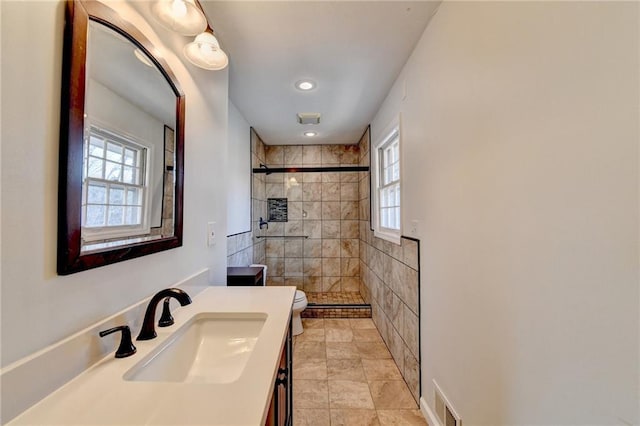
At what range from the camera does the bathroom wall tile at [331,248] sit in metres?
3.97

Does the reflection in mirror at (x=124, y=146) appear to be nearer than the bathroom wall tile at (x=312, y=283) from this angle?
Yes

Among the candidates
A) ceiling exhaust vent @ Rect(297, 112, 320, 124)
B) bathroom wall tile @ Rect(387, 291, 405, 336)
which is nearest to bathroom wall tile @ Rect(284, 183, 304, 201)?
ceiling exhaust vent @ Rect(297, 112, 320, 124)

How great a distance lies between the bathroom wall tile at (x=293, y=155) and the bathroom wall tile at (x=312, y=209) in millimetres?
635

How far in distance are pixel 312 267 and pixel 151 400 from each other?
3.42m

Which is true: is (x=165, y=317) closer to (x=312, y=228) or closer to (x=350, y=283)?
(x=312, y=228)

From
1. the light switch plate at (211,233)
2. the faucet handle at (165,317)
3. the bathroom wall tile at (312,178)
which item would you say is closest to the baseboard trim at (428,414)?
the faucet handle at (165,317)

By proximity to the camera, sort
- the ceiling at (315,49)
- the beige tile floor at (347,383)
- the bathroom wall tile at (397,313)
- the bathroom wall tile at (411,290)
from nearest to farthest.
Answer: the ceiling at (315,49) < the beige tile floor at (347,383) < the bathroom wall tile at (411,290) < the bathroom wall tile at (397,313)

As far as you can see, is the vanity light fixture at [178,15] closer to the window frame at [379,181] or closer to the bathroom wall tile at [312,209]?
the window frame at [379,181]

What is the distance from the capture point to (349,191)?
13.0 feet

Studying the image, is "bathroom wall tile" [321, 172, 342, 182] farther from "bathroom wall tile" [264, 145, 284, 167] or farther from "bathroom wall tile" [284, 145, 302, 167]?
"bathroom wall tile" [264, 145, 284, 167]

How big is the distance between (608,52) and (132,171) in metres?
1.41

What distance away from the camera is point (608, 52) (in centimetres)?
60

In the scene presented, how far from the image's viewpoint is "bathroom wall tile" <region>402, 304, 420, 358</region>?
5.74 feet

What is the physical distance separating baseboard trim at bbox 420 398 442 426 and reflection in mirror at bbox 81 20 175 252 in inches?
69.9
